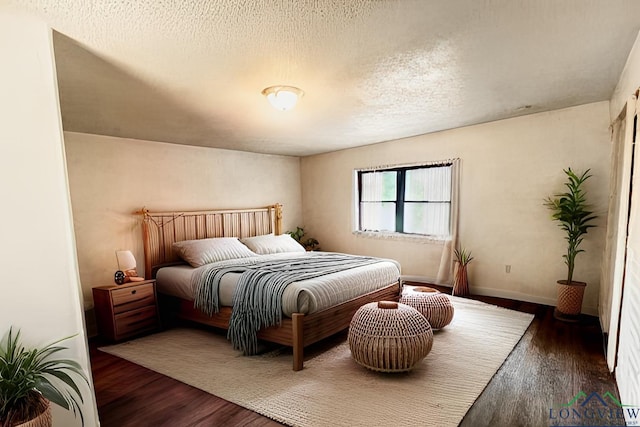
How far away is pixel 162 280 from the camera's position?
3.86 metres

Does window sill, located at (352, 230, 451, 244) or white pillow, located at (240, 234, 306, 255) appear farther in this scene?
window sill, located at (352, 230, 451, 244)

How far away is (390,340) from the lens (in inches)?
95.7

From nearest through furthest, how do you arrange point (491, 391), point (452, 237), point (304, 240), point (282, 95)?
1. point (491, 391)
2. point (282, 95)
3. point (452, 237)
4. point (304, 240)

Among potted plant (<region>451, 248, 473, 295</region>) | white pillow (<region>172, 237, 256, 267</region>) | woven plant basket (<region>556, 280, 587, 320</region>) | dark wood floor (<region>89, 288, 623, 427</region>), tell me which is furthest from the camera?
potted plant (<region>451, 248, 473, 295</region>)

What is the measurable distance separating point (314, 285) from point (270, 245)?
6.99 ft

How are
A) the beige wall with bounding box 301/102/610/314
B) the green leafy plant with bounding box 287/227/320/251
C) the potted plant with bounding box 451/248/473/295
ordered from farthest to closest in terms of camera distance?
1. the green leafy plant with bounding box 287/227/320/251
2. the potted plant with bounding box 451/248/473/295
3. the beige wall with bounding box 301/102/610/314

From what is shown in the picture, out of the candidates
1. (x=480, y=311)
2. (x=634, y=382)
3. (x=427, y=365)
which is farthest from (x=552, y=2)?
(x=480, y=311)

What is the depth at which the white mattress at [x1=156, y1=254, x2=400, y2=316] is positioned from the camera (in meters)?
2.73

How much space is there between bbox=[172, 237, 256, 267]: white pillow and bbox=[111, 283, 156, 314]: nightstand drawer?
0.56 metres

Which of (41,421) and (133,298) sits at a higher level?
(41,421)

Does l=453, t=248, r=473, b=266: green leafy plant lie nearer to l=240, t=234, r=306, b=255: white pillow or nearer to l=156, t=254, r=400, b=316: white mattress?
l=156, t=254, r=400, b=316: white mattress

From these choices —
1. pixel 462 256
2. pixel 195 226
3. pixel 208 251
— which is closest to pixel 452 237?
pixel 462 256

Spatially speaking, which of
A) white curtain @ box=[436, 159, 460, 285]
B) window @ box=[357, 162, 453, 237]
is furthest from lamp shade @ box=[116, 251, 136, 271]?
white curtain @ box=[436, 159, 460, 285]

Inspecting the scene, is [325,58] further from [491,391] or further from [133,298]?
[133,298]
